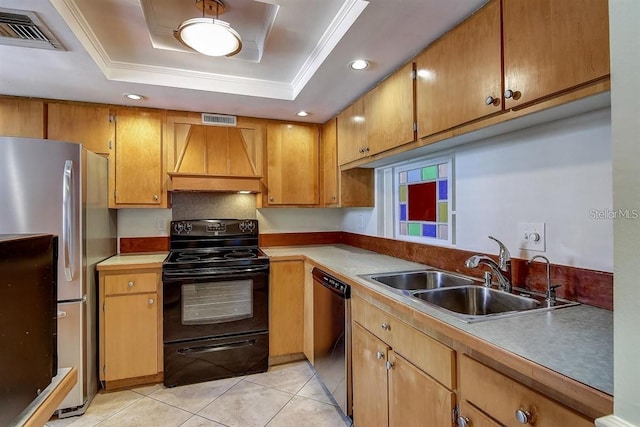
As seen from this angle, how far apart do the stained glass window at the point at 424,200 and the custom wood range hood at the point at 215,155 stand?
129 cm

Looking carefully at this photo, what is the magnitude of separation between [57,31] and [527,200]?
246cm

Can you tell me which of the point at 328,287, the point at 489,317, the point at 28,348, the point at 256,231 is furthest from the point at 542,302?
the point at 256,231

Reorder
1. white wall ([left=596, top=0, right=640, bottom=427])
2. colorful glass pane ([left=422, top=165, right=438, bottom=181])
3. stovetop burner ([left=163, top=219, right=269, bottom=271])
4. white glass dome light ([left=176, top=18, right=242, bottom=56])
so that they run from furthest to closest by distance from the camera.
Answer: stovetop burner ([left=163, top=219, right=269, bottom=271]) → colorful glass pane ([left=422, top=165, right=438, bottom=181]) → white glass dome light ([left=176, top=18, right=242, bottom=56]) → white wall ([left=596, top=0, right=640, bottom=427])

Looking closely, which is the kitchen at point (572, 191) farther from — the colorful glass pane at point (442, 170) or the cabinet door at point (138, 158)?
the cabinet door at point (138, 158)

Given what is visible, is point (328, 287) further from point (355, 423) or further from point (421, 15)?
point (421, 15)

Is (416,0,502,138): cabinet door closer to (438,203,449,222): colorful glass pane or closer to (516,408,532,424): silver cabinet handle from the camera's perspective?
(438,203,449,222): colorful glass pane

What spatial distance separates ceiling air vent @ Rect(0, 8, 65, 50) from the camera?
146 centimetres

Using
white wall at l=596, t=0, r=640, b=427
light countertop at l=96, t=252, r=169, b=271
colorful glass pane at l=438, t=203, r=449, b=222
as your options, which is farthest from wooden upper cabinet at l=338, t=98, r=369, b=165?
white wall at l=596, t=0, r=640, b=427

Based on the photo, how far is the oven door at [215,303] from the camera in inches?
96.5

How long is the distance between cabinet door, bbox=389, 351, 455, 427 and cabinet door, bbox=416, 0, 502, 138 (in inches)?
43.7

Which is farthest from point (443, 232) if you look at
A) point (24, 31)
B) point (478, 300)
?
point (24, 31)

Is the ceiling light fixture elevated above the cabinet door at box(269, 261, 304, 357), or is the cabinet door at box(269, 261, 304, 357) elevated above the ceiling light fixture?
the ceiling light fixture

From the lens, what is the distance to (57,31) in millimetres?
1596

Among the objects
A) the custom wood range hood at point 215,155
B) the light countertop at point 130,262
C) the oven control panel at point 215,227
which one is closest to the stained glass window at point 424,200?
the custom wood range hood at point 215,155
